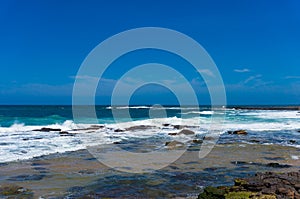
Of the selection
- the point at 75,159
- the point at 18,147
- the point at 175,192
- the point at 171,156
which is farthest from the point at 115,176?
the point at 18,147

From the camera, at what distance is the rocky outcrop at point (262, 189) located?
7004 millimetres

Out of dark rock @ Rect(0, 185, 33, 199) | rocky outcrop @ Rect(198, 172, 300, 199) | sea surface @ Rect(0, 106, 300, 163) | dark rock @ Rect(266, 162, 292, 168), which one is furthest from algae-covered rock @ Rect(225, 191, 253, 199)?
sea surface @ Rect(0, 106, 300, 163)

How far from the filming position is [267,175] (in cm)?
845

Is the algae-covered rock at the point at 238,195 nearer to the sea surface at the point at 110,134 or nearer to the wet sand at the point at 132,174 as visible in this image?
the wet sand at the point at 132,174

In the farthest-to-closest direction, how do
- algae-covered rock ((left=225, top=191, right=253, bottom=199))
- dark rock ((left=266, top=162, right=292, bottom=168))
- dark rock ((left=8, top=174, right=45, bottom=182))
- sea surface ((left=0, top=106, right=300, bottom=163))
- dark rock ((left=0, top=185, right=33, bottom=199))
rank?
1. sea surface ((left=0, top=106, right=300, bottom=163))
2. dark rock ((left=266, top=162, right=292, bottom=168))
3. dark rock ((left=8, top=174, right=45, bottom=182))
4. dark rock ((left=0, top=185, right=33, bottom=199))
5. algae-covered rock ((left=225, top=191, right=253, bottom=199))

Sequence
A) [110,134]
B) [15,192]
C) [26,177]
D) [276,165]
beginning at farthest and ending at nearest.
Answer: [110,134] → [276,165] → [26,177] → [15,192]

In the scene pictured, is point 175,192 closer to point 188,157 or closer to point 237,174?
point 237,174

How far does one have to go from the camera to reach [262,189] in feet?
24.5

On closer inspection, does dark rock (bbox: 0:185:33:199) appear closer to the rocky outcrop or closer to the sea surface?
the rocky outcrop

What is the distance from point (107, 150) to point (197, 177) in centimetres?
727

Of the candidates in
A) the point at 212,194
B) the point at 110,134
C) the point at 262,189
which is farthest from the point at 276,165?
the point at 110,134

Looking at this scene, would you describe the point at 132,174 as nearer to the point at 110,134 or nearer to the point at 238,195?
the point at 238,195

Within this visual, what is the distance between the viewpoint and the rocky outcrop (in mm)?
7004

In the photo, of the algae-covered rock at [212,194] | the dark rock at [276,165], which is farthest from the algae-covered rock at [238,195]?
the dark rock at [276,165]
